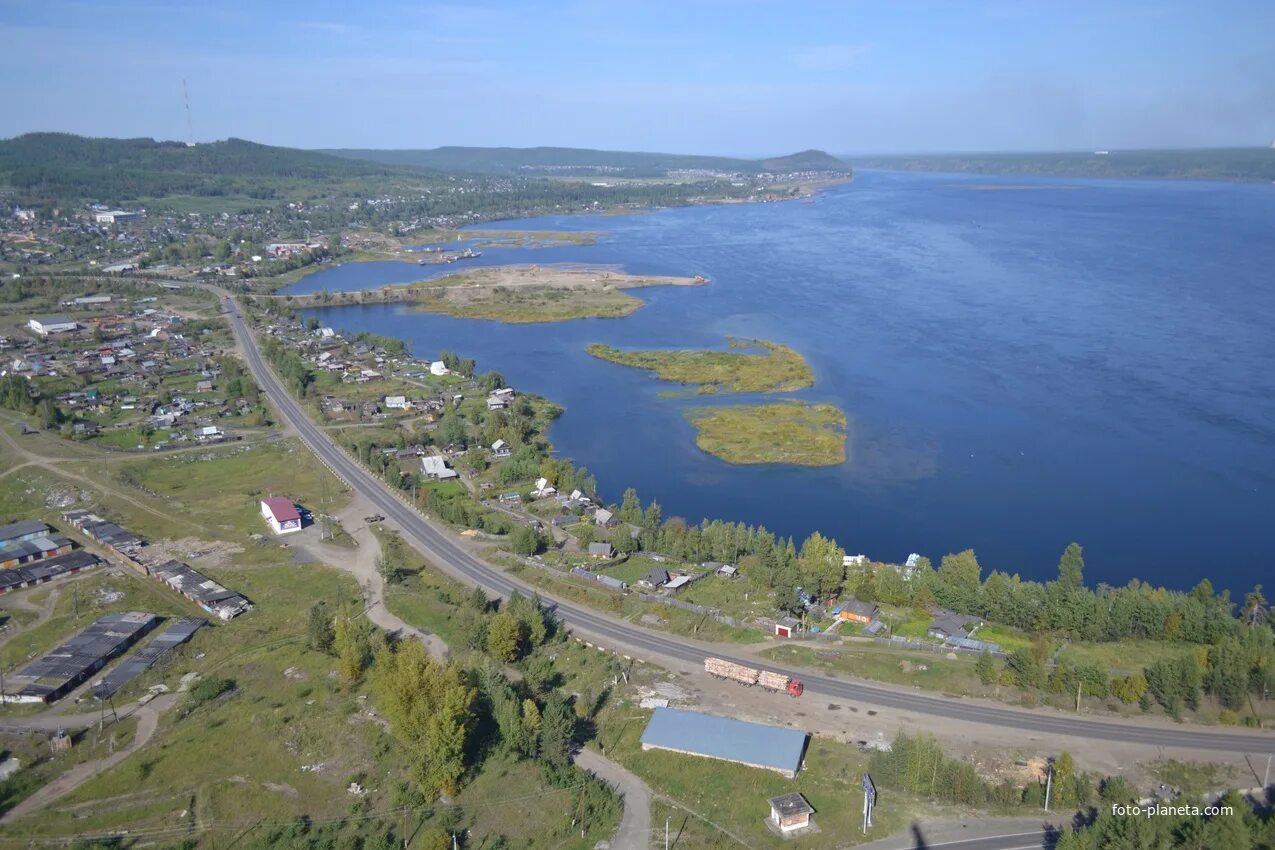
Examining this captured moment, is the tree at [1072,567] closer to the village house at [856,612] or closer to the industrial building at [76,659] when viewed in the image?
the village house at [856,612]

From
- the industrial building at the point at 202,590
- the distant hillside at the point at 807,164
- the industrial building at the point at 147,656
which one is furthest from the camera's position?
the distant hillside at the point at 807,164

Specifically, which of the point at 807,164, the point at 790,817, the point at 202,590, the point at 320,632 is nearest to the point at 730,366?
the point at 202,590

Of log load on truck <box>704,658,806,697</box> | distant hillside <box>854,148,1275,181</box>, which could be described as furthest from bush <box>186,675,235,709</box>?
distant hillside <box>854,148,1275,181</box>

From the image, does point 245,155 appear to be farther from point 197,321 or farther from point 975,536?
point 975,536

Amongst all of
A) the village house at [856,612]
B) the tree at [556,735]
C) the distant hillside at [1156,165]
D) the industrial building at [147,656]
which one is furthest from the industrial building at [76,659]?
the distant hillside at [1156,165]

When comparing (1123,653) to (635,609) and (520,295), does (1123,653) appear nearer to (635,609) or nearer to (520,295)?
(635,609)

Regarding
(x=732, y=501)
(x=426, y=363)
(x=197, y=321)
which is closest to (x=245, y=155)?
(x=197, y=321)
